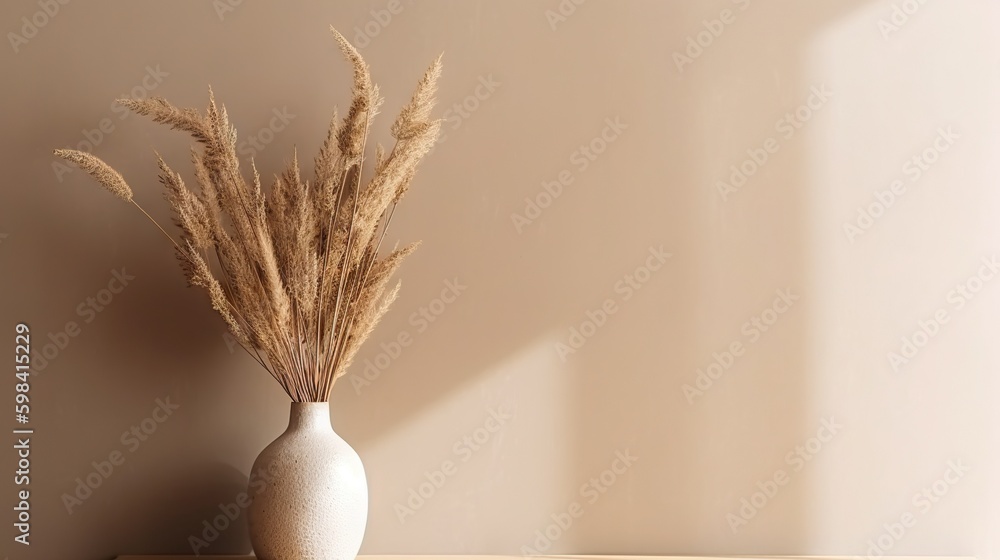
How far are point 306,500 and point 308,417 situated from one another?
0.52 feet

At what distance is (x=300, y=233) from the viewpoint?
1.50 m

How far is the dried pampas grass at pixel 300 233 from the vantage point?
150 cm

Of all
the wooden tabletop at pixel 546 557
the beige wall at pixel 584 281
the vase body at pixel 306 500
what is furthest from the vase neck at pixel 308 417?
the wooden tabletop at pixel 546 557

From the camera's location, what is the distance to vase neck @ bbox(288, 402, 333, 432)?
1554 mm

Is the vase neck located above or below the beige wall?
below

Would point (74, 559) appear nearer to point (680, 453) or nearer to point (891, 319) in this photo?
point (680, 453)

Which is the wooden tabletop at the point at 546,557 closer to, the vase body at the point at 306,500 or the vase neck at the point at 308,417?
the vase body at the point at 306,500

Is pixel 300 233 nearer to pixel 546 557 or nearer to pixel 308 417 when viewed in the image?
pixel 308 417

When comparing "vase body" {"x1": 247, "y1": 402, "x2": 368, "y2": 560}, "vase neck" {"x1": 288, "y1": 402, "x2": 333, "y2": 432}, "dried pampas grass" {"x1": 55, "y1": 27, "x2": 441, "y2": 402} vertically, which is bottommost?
"vase body" {"x1": 247, "y1": 402, "x2": 368, "y2": 560}

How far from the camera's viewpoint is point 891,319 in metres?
1.81

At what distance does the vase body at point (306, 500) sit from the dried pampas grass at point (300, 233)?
0.11m

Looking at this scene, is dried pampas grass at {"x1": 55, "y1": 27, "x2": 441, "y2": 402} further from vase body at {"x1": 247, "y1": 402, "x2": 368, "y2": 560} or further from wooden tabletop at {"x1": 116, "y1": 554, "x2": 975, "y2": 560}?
wooden tabletop at {"x1": 116, "y1": 554, "x2": 975, "y2": 560}

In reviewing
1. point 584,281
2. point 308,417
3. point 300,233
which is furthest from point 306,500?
point 584,281

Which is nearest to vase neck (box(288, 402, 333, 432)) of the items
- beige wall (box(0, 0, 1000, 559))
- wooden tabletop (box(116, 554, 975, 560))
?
beige wall (box(0, 0, 1000, 559))
